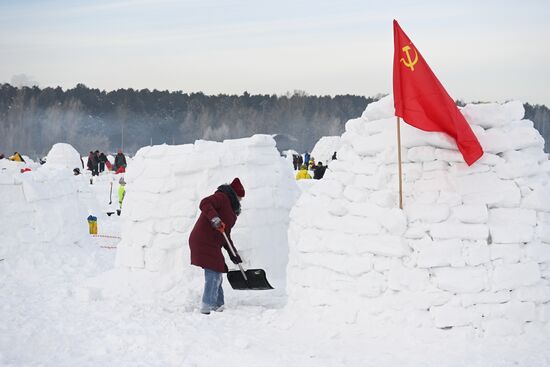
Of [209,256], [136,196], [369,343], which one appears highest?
[136,196]

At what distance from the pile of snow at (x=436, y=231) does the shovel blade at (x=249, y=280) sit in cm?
50

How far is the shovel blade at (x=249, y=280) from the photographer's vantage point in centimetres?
665

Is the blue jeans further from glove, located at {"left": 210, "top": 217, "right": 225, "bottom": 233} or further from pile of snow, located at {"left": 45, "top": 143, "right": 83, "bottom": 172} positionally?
pile of snow, located at {"left": 45, "top": 143, "right": 83, "bottom": 172}

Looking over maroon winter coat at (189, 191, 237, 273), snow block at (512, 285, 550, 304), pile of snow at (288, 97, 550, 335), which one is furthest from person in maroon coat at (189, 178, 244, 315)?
snow block at (512, 285, 550, 304)

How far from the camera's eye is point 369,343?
5.35m

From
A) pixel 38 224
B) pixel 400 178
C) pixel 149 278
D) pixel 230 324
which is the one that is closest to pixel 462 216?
pixel 400 178

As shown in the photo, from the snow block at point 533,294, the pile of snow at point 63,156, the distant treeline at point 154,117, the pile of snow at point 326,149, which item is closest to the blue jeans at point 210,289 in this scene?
the snow block at point 533,294

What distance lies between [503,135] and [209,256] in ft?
8.72

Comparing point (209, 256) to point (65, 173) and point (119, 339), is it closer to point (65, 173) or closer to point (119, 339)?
point (119, 339)

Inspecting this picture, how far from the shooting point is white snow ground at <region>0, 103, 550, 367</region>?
197 inches

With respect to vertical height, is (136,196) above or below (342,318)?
above

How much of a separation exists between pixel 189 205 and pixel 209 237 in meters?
1.20

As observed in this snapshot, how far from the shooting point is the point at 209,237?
649 centimetres

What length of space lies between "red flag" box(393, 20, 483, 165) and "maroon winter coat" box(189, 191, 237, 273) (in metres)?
1.80
